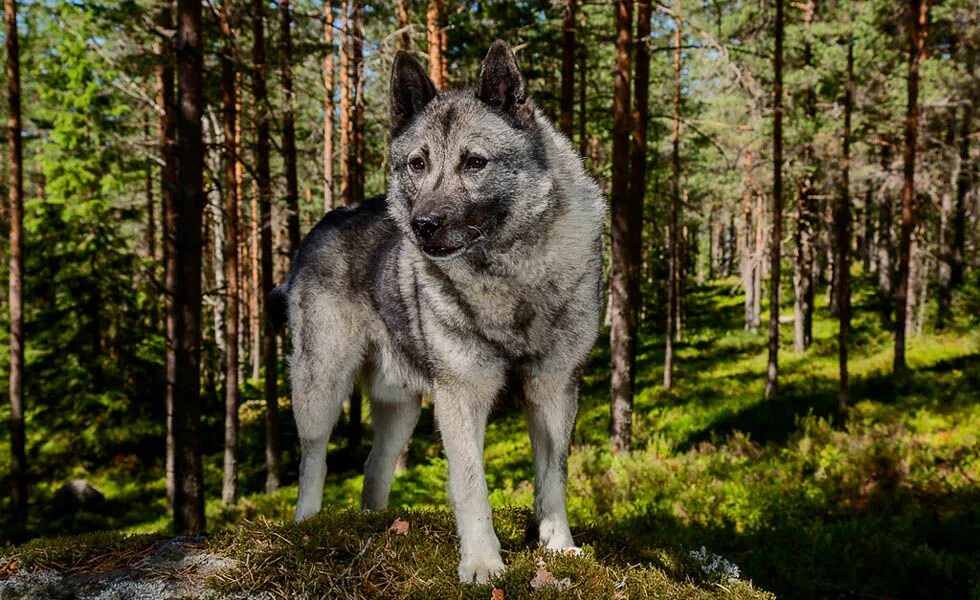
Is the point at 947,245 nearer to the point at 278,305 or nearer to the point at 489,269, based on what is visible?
the point at 278,305

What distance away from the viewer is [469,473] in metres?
3.18

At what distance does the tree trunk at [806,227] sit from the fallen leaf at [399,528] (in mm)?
19034

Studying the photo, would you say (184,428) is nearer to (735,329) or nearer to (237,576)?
(237,576)

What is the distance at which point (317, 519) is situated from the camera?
12.2 feet

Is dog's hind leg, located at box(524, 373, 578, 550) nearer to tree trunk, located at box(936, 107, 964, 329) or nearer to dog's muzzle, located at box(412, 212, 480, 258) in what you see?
dog's muzzle, located at box(412, 212, 480, 258)

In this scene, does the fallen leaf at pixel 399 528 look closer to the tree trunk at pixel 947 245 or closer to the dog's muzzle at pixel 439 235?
the dog's muzzle at pixel 439 235

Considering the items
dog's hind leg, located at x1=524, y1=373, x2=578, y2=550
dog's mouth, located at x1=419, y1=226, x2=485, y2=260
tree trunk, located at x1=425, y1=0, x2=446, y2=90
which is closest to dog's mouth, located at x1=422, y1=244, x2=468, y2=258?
dog's mouth, located at x1=419, y1=226, x2=485, y2=260

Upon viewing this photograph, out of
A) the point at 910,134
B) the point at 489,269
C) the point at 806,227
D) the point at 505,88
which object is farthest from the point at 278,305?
the point at 806,227

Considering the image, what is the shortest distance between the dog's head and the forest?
3.69 ft

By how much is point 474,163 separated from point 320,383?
202 cm

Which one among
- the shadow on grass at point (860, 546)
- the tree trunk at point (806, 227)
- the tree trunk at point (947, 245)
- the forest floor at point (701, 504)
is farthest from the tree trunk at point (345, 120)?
the tree trunk at point (947, 245)

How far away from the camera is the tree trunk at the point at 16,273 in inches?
520

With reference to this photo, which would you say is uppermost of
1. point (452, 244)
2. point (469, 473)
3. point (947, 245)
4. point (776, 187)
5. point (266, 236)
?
point (776, 187)

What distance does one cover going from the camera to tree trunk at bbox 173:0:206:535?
6.55 meters
